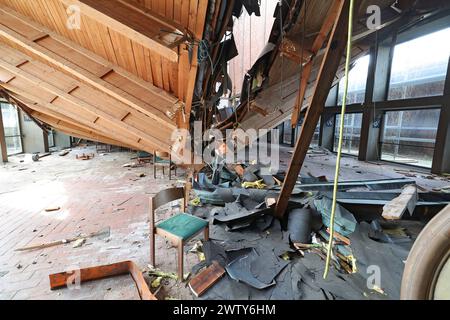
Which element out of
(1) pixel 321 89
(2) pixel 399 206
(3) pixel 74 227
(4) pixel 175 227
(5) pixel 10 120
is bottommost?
(3) pixel 74 227

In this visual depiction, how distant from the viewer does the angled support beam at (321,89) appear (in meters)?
1.67

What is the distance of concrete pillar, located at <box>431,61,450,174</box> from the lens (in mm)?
4793

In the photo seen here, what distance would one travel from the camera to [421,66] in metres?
5.59

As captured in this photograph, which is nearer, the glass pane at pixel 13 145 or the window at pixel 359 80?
the window at pixel 359 80

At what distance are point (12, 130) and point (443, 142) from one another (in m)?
12.7

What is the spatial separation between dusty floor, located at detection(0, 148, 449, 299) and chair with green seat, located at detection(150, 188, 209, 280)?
0.92 ft

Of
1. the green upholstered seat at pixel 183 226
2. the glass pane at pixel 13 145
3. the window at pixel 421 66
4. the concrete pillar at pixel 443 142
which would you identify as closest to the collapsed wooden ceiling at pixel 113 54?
the green upholstered seat at pixel 183 226

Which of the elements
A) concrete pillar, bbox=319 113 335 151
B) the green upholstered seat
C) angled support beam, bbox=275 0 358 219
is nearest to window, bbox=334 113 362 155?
concrete pillar, bbox=319 113 335 151

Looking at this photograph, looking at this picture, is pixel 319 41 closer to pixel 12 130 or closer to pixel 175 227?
pixel 175 227

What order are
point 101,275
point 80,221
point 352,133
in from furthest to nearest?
point 352,133 < point 80,221 < point 101,275

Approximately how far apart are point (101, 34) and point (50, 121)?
5.40 m

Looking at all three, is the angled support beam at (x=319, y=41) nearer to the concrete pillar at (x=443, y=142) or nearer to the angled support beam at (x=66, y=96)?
the angled support beam at (x=66, y=96)

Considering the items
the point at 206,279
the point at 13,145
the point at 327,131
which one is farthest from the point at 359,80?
the point at 13,145

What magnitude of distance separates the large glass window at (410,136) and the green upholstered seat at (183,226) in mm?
6430
